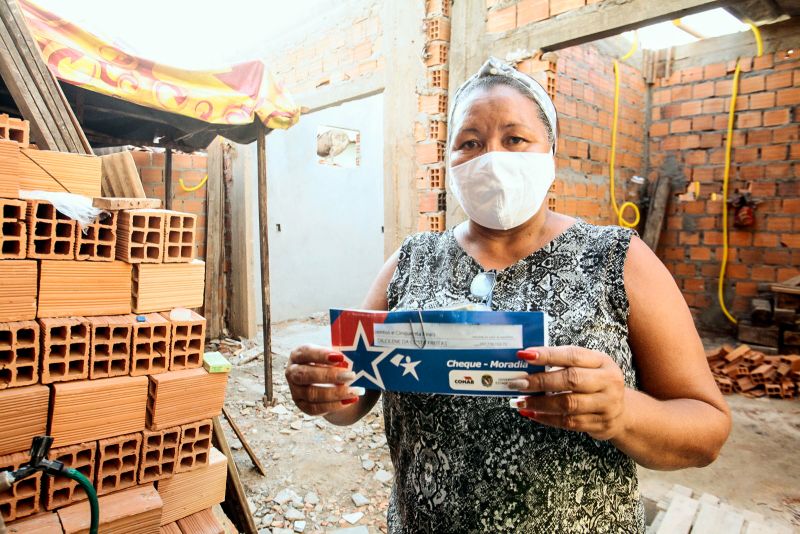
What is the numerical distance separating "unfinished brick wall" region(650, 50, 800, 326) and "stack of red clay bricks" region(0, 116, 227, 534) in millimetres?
6459

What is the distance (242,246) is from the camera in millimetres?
7176

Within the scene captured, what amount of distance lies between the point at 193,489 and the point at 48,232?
4.49 feet

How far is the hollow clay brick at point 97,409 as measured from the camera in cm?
197

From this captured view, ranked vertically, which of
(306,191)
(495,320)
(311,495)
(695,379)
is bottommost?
A: (311,495)

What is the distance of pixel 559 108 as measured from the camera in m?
4.41

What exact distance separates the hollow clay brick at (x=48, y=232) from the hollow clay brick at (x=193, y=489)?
3.76 feet

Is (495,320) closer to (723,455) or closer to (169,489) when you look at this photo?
(169,489)

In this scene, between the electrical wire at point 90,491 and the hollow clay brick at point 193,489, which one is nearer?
the electrical wire at point 90,491

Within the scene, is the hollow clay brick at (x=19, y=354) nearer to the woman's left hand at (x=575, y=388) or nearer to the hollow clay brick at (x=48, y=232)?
the hollow clay brick at (x=48, y=232)

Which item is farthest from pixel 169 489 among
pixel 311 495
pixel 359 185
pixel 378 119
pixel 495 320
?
pixel 378 119

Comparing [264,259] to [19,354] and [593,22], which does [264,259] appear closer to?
[19,354]

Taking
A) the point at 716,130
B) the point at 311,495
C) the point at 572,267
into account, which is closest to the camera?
the point at 572,267

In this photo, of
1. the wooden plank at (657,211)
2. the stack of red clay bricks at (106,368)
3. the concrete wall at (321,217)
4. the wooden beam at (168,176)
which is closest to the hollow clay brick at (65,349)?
the stack of red clay bricks at (106,368)

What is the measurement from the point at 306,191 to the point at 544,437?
335 inches
